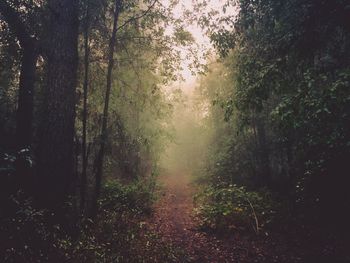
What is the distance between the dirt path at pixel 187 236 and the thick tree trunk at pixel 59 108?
3.62 metres

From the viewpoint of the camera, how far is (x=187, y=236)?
943cm

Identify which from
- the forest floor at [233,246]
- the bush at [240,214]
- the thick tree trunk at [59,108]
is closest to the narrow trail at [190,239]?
the forest floor at [233,246]

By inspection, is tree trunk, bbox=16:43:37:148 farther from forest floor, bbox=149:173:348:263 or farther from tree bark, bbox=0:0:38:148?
forest floor, bbox=149:173:348:263

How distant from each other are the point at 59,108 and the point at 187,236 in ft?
18.3

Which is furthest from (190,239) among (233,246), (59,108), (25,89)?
(25,89)

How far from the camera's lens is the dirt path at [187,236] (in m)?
7.56

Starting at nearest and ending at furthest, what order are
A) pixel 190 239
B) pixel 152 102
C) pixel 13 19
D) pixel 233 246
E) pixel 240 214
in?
pixel 233 246
pixel 13 19
pixel 190 239
pixel 240 214
pixel 152 102

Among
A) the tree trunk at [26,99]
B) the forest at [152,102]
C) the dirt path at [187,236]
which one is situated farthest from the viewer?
the tree trunk at [26,99]

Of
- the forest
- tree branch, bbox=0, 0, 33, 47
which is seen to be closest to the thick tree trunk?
the forest

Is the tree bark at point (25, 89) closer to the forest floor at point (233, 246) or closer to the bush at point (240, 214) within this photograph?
the forest floor at point (233, 246)

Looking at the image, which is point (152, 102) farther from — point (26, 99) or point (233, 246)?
point (233, 246)

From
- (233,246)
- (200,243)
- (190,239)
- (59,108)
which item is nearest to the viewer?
(59,108)

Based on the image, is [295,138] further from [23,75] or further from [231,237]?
[23,75]

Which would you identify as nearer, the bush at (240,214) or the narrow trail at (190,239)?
the narrow trail at (190,239)
